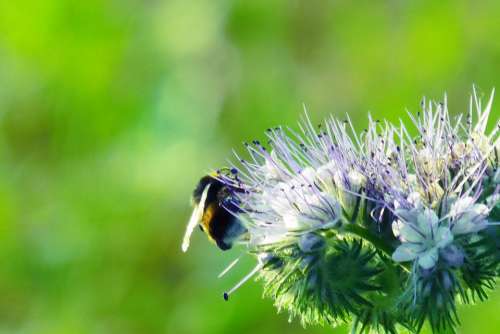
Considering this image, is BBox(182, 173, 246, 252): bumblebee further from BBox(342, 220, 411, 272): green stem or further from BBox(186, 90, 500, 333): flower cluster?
BBox(342, 220, 411, 272): green stem

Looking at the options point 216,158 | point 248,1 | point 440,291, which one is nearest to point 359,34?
point 248,1

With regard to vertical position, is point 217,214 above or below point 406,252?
below

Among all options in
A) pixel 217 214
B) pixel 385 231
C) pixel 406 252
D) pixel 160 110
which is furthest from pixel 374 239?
pixel 160 110

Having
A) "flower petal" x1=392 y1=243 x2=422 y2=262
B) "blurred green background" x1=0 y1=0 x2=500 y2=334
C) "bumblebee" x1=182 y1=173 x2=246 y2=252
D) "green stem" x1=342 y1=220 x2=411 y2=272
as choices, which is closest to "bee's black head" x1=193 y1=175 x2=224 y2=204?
"bumblebee" x1=182 y1=173 x2=246 y2=252

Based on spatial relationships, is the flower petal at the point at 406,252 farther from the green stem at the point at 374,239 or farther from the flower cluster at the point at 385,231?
the green stem at the point at 374,239

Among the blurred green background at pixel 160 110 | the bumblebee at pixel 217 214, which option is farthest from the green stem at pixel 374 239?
the blurred green background at pixel 160 110

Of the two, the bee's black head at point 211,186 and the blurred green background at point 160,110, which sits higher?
the bee's black head at point 211,186

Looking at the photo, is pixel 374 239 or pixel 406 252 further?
pixel 374 239

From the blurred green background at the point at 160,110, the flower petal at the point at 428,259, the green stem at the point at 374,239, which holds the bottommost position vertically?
the blurred green background at the point at 160,110

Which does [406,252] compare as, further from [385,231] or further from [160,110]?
[160,110]
